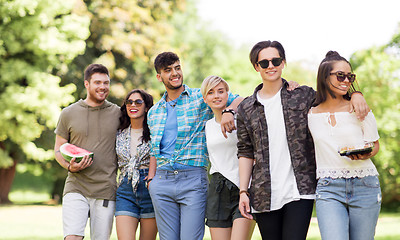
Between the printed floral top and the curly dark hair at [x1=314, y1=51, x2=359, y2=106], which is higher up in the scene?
the curly dark hair at [x1=314, y1=51, x2=359, y2=106]

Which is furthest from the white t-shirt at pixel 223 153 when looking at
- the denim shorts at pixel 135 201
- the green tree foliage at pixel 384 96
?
the green tree foliage at pixel 384 96

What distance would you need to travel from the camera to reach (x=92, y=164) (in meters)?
7.02

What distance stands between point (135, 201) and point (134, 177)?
1.04ft

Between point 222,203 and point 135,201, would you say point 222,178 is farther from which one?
point 135,201

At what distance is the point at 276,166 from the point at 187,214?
5.21 feet

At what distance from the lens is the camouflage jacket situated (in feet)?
16.4

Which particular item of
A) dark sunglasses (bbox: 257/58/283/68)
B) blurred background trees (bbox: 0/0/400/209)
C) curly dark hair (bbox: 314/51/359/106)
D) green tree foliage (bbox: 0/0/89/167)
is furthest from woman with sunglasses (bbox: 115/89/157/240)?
green tree foliage (bbox: 0/0/89/167)

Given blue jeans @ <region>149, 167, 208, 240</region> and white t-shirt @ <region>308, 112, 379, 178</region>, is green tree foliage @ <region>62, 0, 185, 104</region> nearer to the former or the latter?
blue jeans @ <region>149, 167, 208, 240</region>


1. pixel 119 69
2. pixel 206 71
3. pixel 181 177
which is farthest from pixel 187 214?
pixel 206 71

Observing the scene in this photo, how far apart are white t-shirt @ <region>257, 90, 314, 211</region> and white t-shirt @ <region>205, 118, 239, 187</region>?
2.56 feet

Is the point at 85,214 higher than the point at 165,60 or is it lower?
lower

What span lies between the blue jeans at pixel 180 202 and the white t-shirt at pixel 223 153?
405 millimetres

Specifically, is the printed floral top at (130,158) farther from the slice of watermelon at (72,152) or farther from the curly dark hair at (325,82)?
the curly dark hair at (325,82)

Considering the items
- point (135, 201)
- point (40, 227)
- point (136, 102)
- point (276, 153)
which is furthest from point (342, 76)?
point (40, 227)
